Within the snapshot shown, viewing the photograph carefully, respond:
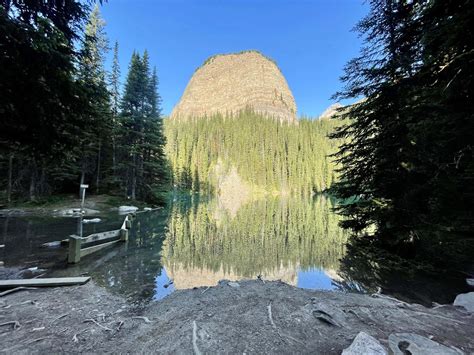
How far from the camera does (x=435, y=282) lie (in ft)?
21.8

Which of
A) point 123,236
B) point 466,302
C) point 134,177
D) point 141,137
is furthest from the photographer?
point 141,137

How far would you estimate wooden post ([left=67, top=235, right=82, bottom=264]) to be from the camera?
25.6 feet

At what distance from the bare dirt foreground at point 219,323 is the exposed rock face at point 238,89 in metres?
98.9

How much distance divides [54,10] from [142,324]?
732 centimetres

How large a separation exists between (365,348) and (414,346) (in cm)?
71

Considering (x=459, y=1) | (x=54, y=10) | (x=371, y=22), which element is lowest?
(x=459, y=1)

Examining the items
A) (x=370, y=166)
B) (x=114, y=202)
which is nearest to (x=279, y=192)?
(x=114, y=202)

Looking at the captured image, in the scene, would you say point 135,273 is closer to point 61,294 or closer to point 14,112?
point 61,294

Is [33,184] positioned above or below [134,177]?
below

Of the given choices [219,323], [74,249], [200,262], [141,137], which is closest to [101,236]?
[74,249]

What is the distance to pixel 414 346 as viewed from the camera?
298cm

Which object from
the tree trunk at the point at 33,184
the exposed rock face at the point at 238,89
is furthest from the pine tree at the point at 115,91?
the exposed rock face at the point at 238,89

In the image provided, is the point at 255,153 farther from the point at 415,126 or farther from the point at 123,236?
the point at 415,126

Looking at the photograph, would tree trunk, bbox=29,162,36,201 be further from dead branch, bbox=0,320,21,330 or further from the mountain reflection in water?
dead branch, bbox=0,320,21,330
